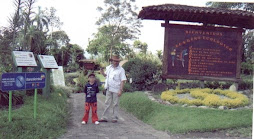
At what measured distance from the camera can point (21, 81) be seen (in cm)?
404

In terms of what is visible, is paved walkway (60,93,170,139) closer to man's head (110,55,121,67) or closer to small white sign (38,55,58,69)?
man's head (110,55,121,67)

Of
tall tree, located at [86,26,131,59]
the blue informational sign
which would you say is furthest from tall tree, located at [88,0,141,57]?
the blue informational sign

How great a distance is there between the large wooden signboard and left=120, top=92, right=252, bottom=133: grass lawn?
1.85 meters

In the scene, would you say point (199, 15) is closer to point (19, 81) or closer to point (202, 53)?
point (202, 53)

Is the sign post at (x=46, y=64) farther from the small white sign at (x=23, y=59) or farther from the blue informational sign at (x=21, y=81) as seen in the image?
the blue informational sign at (x=21, y=81)

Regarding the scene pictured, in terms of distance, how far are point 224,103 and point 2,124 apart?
4.71 metres

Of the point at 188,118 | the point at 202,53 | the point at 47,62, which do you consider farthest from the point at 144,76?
the point at 188,118

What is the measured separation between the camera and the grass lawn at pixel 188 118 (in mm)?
4707

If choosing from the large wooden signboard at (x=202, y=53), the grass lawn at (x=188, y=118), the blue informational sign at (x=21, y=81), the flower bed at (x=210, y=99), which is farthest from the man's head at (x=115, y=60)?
the large wooden signboard at (x=202, y=53)

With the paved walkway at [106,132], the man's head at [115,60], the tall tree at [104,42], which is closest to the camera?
the paved walkway at [106,132]

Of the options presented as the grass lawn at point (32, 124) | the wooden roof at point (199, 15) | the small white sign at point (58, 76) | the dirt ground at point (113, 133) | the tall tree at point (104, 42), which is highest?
the wooden roof at point (199, 15)

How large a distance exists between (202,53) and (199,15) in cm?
118

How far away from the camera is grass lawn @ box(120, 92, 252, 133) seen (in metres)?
4.71

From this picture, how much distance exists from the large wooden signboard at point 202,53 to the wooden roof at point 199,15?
0.28 meters
